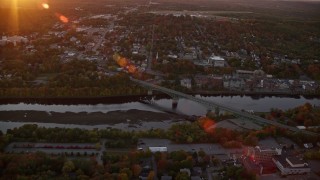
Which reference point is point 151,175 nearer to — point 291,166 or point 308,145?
point 291,166

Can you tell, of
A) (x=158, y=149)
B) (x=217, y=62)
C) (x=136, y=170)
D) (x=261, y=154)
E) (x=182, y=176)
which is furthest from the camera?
(x=217, y=62)

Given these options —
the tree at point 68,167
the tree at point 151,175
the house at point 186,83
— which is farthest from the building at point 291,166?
the house at point 186,83

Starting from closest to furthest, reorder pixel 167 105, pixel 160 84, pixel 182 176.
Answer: pixel 182 176
pixel 167 105
pixel 160 84

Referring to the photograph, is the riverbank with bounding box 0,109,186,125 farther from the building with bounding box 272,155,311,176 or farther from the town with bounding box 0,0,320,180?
the building with bounding box 272,155,311,176

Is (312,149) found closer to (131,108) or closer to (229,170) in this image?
(229,170)

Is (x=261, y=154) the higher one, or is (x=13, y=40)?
(x=13, y=40)

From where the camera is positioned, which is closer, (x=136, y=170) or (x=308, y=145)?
(x=136, y=170)

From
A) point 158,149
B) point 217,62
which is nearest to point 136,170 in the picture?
point 158,149

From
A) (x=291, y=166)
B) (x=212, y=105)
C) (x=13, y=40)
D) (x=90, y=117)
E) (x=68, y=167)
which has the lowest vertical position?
(x=90, y=117)
